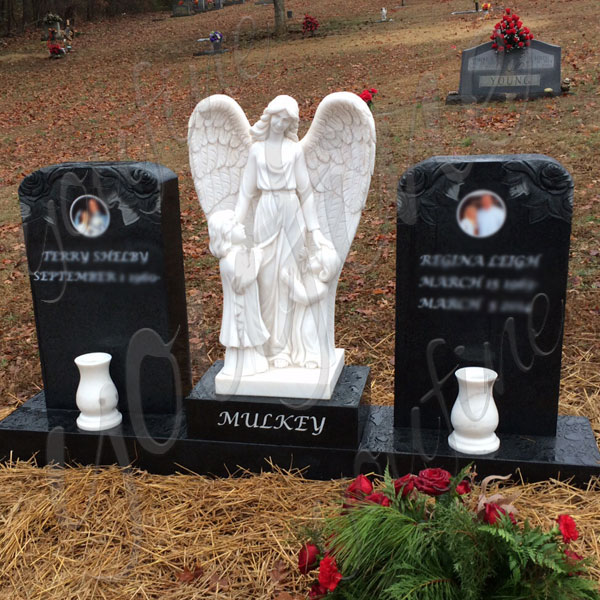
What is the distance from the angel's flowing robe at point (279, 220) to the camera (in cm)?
427

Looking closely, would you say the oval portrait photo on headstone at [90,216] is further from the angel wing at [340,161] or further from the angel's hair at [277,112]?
the angel wing at [340,161]

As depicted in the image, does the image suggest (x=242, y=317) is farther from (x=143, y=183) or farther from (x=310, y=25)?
(x=310, y=25)

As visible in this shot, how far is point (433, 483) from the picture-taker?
8.79 feet

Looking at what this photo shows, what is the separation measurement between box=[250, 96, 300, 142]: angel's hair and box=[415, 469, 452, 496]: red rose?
2.31 metres

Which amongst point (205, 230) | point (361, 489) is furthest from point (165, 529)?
point (205, 230)

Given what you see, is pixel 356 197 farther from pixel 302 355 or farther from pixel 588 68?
pixel 588 68

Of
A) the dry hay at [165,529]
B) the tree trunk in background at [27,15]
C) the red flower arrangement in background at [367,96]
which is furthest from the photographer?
the tree trunk in background at [27,15]

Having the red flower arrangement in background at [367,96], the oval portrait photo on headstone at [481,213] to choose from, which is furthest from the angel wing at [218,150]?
the red flower arrangement in background at [367,96]

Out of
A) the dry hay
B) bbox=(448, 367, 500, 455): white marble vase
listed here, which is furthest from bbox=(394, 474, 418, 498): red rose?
bbox=(448, 367, 500, 455): white marble vase

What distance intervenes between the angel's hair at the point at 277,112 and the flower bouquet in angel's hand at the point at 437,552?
2297mm

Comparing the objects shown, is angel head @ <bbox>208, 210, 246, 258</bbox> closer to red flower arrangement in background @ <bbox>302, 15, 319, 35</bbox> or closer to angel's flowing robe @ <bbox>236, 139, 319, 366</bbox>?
angel's flowing robe @ <bbox>236, 139, 319, 366</bbox>

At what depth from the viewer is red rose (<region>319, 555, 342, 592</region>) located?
8.46 feet

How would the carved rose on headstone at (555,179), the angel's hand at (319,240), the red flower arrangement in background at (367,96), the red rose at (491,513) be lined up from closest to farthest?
the red rose at (491,513) < the carved rose on headstone at (555,179) < the angel's hand at (319,240) < the red flower arrangement in background at (367,96)

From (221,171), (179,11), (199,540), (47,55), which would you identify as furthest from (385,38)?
(199,540)
